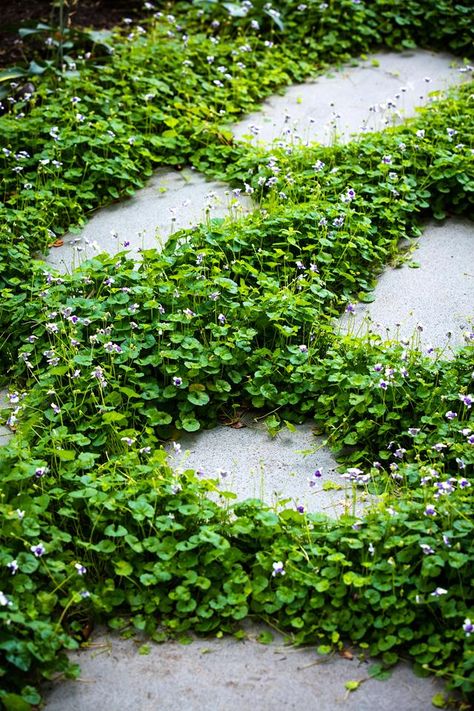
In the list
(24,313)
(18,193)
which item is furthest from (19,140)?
(24,313)

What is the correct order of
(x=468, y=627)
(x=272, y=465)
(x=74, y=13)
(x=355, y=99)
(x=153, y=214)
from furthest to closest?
1. (x=74, y=13)
2. (x=355, y=99)
3. (x=153, y=214)
4. (x=272, y=465)
5. (x=468, y=627)

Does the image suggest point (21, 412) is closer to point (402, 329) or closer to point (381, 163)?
point (402, 329)

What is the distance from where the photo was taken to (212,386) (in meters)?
3.93

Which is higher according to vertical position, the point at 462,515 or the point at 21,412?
the point at 462,515

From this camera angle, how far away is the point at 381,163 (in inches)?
205

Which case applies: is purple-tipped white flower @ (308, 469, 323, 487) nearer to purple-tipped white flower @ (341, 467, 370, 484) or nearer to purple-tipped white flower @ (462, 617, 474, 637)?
purple-tipped white flower @ (341, 467, 370, 484)

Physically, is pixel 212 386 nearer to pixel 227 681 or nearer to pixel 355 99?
pixel 227 681

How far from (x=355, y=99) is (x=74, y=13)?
243 cm

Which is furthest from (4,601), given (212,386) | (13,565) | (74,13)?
(74,13)

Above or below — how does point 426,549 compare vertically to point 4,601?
above

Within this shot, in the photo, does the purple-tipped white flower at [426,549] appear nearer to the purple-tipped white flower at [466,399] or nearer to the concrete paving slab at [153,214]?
the purple-tipped white flower at [466,399]

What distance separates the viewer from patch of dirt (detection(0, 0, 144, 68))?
7.09 meters

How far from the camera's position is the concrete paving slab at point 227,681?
2818mm

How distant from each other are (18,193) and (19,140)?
1.60ft
